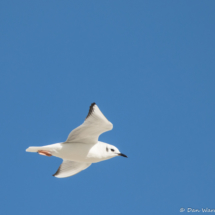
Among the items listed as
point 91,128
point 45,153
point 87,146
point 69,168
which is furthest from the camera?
point 69,168

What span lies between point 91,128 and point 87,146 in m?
0.73

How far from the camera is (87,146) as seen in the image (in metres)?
12.0

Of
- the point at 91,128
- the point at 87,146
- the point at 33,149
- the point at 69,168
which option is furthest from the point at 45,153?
the point at 69,168

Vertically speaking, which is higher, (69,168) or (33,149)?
(69,168)

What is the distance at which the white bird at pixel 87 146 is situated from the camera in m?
11.3

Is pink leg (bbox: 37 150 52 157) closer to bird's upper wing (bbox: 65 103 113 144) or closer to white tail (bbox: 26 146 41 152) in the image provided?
white tail (bbox: 26 146 41 152)

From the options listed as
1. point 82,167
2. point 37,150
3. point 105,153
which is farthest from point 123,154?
point 37,150

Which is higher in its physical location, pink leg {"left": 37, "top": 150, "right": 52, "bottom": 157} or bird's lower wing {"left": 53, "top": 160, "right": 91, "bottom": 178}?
bird's lower wing {"left": 53, "top": 160, "right": 91, "bottom": 178}

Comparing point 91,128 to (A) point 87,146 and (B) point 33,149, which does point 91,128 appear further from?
(B) point 33,149

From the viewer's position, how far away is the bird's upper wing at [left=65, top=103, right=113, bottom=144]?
1108 cm

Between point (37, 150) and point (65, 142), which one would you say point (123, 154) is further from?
point (37, 150)

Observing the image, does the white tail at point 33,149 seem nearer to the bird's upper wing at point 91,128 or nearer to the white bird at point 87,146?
the white bird at point 87,146

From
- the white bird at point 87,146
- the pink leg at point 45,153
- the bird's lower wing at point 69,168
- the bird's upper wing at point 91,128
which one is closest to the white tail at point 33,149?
the white bird at point 87,146

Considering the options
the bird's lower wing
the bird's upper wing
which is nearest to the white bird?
the bird's upper wing
